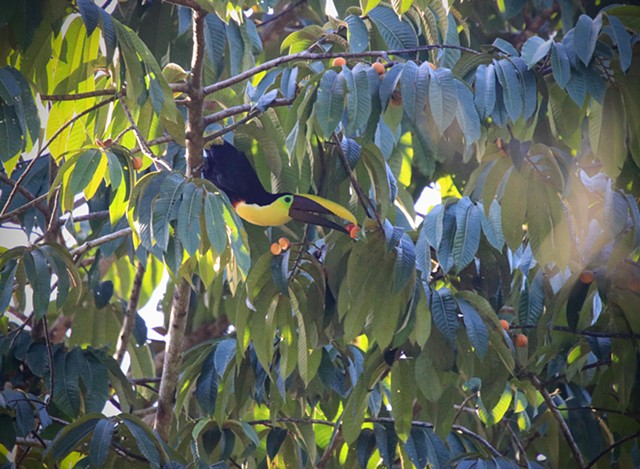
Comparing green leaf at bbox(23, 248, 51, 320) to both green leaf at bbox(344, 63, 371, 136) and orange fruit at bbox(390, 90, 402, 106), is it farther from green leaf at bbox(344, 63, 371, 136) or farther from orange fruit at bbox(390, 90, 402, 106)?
orange fruit at bbox(390, 90, 402, 106)

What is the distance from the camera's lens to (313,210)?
9.00 ft

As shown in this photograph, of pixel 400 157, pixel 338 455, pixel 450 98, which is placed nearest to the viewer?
pixel 450 98

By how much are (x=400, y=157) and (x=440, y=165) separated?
0.86 metres

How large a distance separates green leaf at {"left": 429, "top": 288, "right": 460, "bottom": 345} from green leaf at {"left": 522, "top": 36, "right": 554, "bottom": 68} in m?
0.68

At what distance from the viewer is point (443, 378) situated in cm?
273

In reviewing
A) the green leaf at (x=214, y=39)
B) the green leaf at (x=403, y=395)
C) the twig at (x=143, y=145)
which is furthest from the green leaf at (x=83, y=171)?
the green leaf at (x=403, y=395)

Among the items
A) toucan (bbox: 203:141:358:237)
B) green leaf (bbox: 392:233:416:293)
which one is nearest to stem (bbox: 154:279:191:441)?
Answer: toucan (bbox: 203:141:358:237)

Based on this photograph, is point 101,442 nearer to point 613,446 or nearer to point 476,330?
point 476,330

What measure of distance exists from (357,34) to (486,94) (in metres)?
0.53

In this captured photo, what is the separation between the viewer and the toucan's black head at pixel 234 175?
3.06m

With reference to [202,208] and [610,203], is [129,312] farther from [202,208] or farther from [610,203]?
[610,203]

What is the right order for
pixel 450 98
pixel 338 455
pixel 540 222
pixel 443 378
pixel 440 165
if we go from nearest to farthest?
1. pixel 450 98
2. pixel 540 222
3. pixel 443 378
4. pixel 338 455
5. pixel 440 165

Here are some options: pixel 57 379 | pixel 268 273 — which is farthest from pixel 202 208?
pixel 57 379

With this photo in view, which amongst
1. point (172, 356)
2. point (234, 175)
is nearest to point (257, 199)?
point (234, 175)
